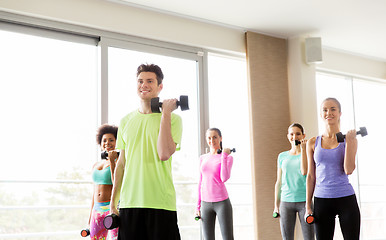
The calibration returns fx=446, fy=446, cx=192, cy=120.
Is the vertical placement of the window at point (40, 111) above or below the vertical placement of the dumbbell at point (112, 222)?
above

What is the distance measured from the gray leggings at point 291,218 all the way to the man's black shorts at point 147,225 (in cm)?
224

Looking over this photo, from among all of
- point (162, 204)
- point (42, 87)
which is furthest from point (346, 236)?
point (42, 87)

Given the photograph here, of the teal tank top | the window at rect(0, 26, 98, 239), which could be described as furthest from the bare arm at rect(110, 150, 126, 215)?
the window at rect(0, 26, 98, 239)

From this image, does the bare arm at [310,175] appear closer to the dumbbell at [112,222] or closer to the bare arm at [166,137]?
the bare arm at [166,137]

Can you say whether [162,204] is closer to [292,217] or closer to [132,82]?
[292,217]

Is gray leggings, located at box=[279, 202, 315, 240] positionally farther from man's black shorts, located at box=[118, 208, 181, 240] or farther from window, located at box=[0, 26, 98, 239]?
window, located at box=[0, 26, 98, 239]

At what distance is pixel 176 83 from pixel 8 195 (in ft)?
17.2

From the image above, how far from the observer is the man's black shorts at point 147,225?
196 cm

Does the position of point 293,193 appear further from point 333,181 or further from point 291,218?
point 333,181

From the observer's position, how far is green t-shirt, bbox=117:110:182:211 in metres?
2.02

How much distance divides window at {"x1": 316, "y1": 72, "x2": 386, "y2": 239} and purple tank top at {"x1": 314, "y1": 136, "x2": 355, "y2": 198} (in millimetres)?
3723

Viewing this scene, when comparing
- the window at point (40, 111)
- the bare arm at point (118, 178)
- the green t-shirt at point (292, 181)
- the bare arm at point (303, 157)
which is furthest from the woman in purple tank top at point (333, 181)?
the window at point (40, 111)

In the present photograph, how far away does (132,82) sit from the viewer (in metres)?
5.46

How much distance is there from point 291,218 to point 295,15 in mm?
2375
